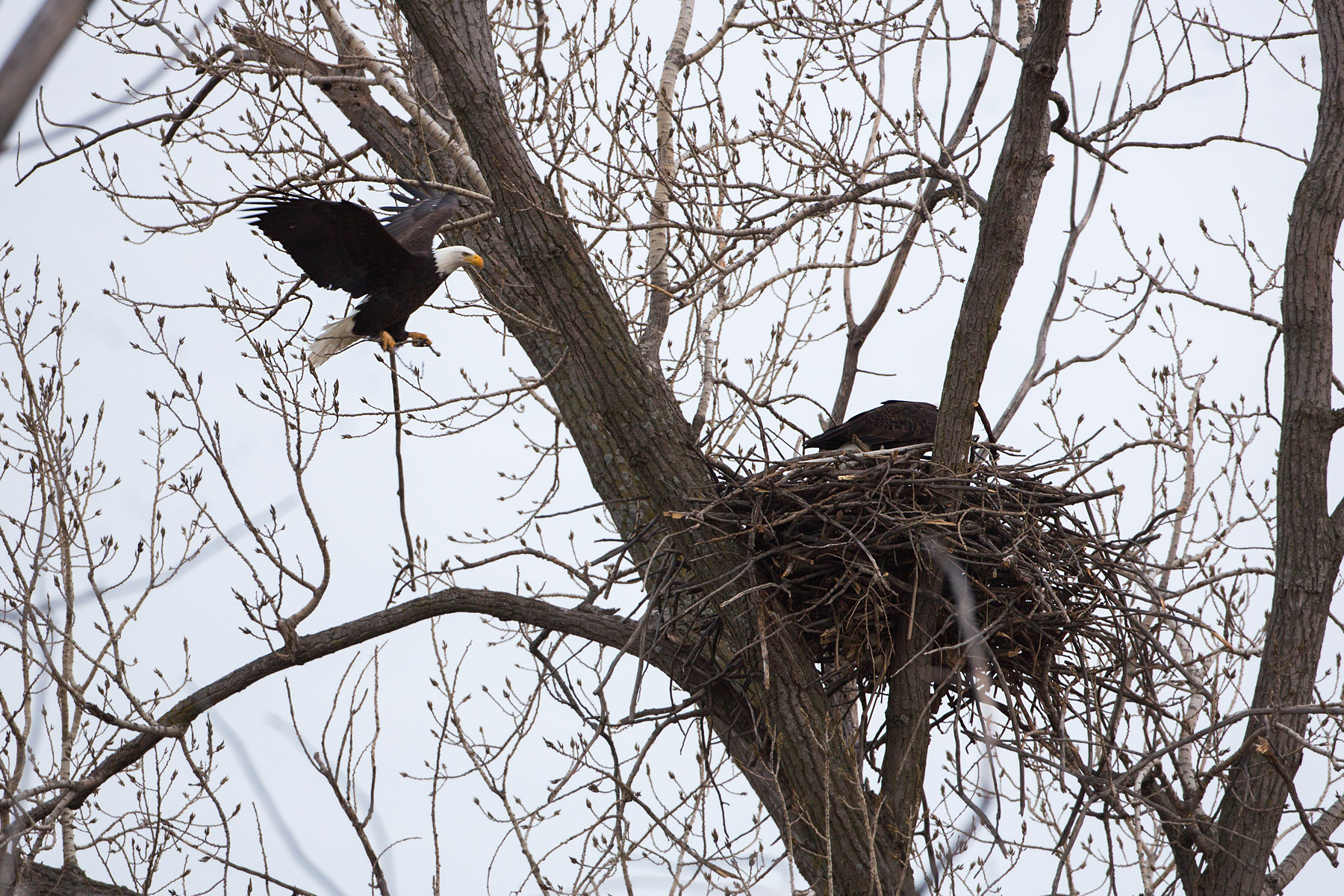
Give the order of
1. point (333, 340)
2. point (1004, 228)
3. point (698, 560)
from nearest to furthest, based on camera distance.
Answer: point (1004, 228)
point (698, 560)
point (333, 340)

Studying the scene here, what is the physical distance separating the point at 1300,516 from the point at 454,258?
306 cm

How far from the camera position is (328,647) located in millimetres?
2959

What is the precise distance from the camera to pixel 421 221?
4.76 metres

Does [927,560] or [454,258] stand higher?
[454,258]

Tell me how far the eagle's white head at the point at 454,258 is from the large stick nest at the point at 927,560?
6.11ft

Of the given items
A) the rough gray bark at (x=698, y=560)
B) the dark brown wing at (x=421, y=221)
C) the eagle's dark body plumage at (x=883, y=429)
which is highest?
the dark brown wing at (x=421, y=221)

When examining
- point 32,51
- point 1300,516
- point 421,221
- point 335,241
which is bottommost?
point 32,51

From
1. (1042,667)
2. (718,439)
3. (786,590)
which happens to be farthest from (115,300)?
(1042,667)

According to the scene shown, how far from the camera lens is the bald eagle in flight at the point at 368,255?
3998 millimetres

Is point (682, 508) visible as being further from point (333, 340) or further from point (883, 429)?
point (333, 340)

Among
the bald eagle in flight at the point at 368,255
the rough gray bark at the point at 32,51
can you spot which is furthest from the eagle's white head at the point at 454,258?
the rough gray bark at the point at 32,51

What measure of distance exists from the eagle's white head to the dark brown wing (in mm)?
82

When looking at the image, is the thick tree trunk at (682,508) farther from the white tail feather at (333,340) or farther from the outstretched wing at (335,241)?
the white tail feather at (333,340)

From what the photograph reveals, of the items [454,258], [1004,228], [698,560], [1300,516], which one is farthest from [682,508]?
[454,258]
